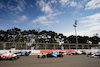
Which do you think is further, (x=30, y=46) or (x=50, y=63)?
(x=30, y=46)

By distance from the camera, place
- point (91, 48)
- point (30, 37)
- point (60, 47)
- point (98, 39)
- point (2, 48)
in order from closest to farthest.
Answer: point (2, 48) → point (60, 47) → point (91, 48) → point (30, 37) → point (98, 39)

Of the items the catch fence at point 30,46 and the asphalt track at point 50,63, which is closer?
the asphalt track at point 50,63

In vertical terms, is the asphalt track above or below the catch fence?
below

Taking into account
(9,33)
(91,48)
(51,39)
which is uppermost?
(9,33)

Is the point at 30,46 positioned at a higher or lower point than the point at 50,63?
higher

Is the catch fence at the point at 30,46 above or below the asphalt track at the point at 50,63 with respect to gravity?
above

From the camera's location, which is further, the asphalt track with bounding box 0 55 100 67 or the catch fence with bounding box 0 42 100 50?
the catch fence with bounding box 0 42 100 50

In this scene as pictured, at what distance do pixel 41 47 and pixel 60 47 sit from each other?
506cm

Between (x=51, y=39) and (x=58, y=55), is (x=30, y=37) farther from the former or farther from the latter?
(x=58, y=55)

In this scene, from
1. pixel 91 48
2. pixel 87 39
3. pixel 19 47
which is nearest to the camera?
pixel 19 47

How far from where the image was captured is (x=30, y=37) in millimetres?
40406

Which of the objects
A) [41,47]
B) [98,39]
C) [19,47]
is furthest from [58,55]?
[98,39]

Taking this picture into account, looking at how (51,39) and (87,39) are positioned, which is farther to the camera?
(87,39)

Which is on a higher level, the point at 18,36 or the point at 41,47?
the point at 18,36
